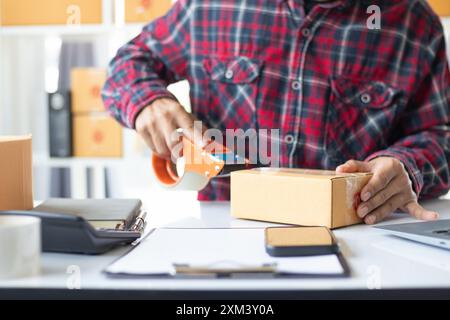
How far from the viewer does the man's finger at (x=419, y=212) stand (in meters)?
0.87

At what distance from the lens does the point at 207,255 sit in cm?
61

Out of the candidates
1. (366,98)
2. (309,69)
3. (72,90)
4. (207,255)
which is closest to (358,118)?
(366,98)

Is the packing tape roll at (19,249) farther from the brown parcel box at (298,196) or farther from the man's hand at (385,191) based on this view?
the man's hand at (385,191)

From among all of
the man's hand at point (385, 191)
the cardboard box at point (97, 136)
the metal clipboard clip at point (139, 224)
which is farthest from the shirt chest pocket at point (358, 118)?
the cardboard box at point (97, 136)

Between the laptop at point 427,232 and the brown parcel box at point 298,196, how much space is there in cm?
7

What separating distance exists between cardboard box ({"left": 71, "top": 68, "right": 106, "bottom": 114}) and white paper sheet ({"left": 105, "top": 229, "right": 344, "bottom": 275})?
134cm

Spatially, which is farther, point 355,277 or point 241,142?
point 241,142

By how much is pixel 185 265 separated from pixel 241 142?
716 millimetres

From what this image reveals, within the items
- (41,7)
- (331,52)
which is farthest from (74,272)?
(41,7)

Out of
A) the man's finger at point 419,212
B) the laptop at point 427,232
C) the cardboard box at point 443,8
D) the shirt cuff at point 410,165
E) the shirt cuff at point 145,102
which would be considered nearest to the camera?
the laptop at point 427,232

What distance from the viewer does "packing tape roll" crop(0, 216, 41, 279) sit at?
0.52 meters
